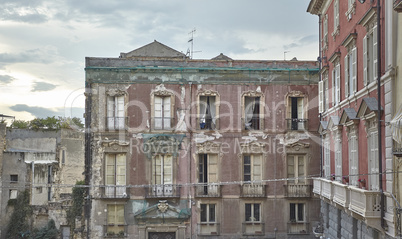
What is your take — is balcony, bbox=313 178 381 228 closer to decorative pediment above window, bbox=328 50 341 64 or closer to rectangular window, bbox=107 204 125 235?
decorative pediment above window, bbox=328 50 341 64

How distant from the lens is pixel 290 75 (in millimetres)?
27859

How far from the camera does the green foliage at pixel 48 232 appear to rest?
3438 cm

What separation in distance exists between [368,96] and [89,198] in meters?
16.7

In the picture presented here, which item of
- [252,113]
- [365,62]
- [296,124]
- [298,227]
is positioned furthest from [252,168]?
[365,62]

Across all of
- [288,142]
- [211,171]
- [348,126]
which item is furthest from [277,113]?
[348,126]

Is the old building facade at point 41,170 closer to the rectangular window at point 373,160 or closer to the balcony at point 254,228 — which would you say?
the balcony at point 254,228

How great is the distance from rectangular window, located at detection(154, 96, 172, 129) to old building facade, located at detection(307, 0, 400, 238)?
856 centimetres

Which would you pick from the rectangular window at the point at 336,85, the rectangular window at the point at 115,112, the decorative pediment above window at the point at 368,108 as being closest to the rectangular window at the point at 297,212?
the rectangular window at the point at 336,85

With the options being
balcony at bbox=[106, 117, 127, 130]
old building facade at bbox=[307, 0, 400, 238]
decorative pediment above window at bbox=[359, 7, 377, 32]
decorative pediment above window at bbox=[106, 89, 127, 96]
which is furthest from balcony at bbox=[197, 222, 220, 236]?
decorative pediment above window at bbox=[359, 7, 377, 32]

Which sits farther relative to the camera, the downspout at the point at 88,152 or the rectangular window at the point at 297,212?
the rectangular window at the point at 297,212

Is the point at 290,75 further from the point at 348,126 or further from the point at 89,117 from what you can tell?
the point at 89,117

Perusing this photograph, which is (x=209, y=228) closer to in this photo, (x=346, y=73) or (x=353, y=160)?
(x=353, y=160)

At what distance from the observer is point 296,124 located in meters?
27.8

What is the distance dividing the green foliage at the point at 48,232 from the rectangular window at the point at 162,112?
1337 centimetres
